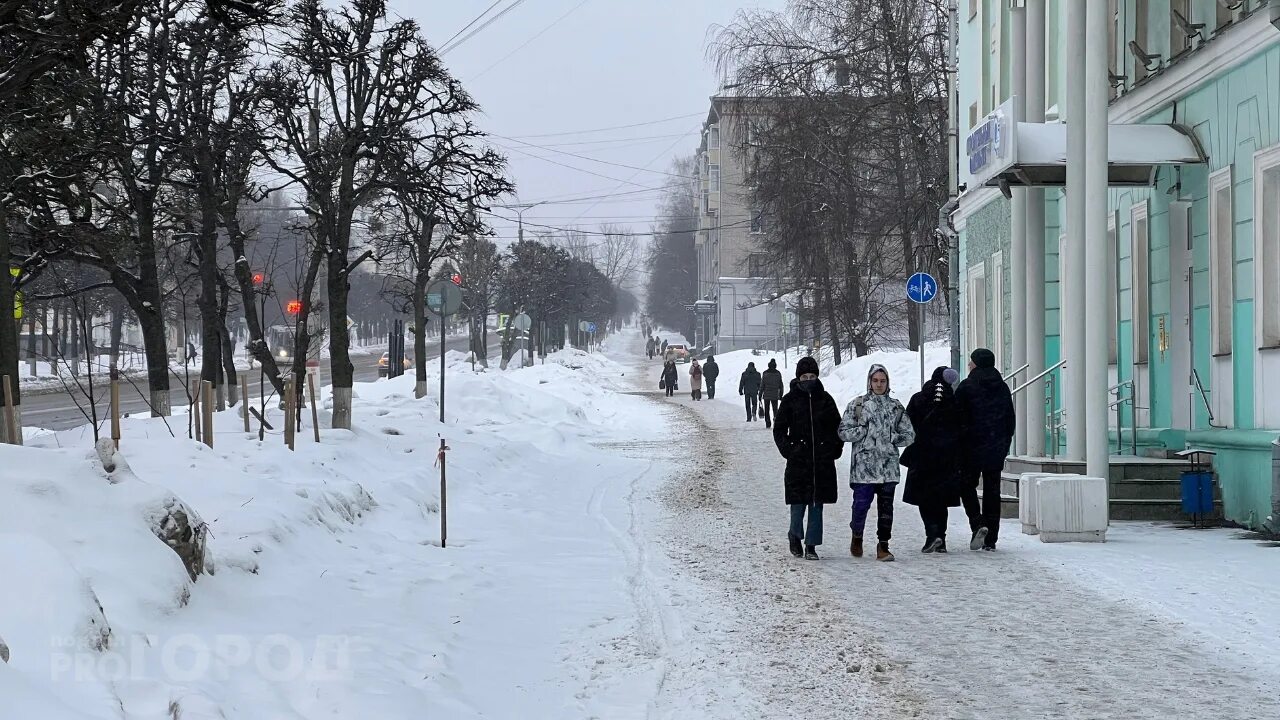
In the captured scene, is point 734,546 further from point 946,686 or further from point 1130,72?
point 1130,72

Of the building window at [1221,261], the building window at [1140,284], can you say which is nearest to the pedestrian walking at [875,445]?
the building window at [1221,261]

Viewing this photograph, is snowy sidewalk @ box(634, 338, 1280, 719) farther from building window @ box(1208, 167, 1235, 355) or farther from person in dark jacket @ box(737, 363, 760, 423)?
person in dark jacket @ box(737, 363, 760, 423)

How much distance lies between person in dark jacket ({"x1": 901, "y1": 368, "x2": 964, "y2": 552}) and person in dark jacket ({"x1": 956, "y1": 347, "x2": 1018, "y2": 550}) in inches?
4.7

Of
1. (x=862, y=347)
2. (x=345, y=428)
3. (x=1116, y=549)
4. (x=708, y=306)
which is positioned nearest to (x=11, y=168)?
(x=345, y=428)

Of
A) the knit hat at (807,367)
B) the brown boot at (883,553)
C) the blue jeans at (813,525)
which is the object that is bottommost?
the brown boot at (883,553)

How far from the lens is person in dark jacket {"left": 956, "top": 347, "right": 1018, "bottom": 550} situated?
1241 centimetres

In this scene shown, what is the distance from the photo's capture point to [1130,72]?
17.1 metres

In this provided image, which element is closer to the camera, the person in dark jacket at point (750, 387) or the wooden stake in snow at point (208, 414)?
the wooden stake in snow at point (208, 414)

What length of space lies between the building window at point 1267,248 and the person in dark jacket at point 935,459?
10.3 feet

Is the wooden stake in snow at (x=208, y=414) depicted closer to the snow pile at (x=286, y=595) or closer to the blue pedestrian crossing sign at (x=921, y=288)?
the snow pile at (x=286, y=595)

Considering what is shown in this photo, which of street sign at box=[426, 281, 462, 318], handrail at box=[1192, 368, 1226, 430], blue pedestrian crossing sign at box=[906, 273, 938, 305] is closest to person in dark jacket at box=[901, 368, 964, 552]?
handrail at box=[1192, 368, 1226, 430]

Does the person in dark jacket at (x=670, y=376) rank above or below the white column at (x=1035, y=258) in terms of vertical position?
below

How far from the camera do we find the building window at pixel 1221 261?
14195mm

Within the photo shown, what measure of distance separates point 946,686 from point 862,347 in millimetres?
37915
